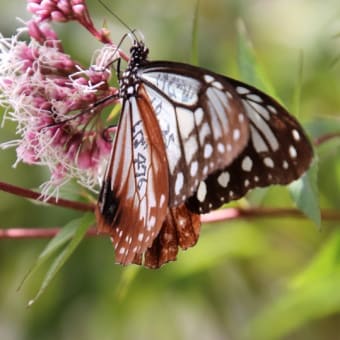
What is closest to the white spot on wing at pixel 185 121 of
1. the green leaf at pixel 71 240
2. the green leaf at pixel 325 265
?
the green leaf at pixel 71 240

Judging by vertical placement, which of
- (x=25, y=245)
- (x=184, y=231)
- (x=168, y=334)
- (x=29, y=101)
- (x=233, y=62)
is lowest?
(x=168, y=334)

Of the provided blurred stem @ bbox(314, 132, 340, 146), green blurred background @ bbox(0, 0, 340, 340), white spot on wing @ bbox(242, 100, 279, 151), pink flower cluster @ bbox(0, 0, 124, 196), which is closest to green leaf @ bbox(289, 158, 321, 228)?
blurred stem @ bbox(314, 132, 340, 146)

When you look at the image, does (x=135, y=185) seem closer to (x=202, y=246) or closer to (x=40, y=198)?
(x=40, y=198)

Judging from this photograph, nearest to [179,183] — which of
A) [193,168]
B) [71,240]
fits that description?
[193,168]

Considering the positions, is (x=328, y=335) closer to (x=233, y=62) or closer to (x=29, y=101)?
(x=233, y=62)

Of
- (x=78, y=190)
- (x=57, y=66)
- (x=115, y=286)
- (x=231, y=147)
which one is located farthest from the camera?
(x=115, y=286)

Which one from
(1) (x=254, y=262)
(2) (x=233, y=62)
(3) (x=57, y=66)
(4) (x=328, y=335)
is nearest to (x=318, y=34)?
(2) (x=233, y=62)
